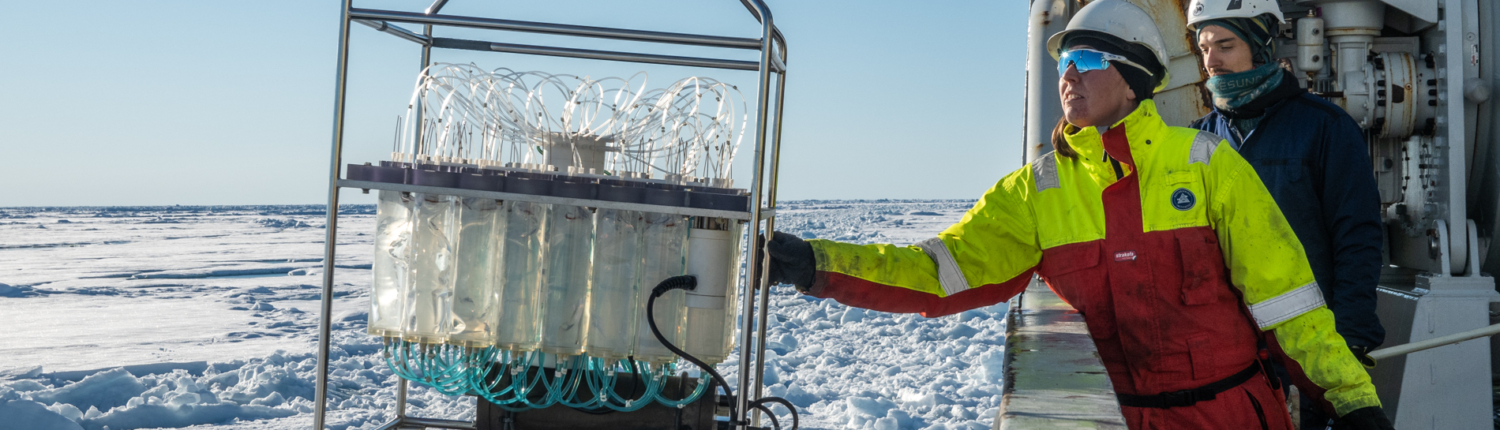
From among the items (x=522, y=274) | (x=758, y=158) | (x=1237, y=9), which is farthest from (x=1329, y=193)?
(x=522, y=274)

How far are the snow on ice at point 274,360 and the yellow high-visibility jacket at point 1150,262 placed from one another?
91 centimetres

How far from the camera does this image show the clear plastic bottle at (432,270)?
1.87 meters

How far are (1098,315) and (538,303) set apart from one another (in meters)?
1.14

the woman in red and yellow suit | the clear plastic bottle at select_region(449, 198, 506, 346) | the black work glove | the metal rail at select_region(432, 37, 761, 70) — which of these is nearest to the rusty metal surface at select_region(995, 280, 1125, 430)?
the woman in red and yellow suit

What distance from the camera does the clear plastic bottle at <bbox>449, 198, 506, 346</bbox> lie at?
186 cm

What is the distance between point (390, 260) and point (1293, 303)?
1757mm

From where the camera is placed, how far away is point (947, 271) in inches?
76.2

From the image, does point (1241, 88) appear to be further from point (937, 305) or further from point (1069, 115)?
point (937, 305)

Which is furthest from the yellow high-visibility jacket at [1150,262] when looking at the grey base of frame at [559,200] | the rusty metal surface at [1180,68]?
the rusty metal surface at [1180,68]

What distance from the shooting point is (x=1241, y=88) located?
2.59 meters

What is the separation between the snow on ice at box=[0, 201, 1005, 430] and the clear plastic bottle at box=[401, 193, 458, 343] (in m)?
1.01

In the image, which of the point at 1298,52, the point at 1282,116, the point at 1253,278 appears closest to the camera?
the point at 1253,278

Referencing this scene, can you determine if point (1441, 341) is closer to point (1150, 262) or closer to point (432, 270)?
point (1150, 262)

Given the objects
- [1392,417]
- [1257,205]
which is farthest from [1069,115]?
[1392,417]
